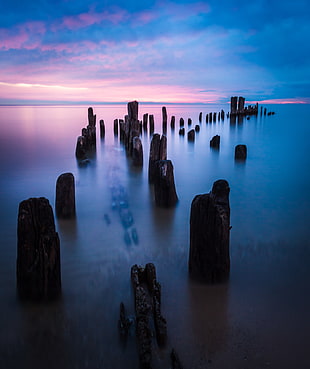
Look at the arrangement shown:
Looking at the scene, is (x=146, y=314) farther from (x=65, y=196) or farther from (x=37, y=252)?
(x=65, y=196)

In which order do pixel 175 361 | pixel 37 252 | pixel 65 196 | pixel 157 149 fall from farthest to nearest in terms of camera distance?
pixel 157 149 < pixel 65 196 < pixel 37 252 < pixel 175 361

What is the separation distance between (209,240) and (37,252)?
149 cm

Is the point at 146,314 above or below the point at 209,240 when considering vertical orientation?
below

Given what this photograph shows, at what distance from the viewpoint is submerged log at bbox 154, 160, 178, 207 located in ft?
16.1

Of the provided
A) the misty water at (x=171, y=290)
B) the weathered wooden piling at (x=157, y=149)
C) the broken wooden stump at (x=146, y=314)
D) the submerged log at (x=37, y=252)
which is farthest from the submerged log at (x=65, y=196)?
the weathered wooden piling at (x=157, y=149)

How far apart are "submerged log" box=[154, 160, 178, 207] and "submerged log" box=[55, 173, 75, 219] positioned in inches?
55.1

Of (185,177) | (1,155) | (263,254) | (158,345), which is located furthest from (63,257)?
(1,155)

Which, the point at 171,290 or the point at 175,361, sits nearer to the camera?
the point at 175,361

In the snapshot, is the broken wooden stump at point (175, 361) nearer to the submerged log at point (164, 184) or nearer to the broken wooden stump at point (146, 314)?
the broken wooden stump at point (146, 314)

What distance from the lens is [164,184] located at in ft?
16.8

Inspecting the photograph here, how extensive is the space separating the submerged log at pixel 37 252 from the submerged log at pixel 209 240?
48.8 inches

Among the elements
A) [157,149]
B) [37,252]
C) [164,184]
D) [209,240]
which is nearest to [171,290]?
[209,240]

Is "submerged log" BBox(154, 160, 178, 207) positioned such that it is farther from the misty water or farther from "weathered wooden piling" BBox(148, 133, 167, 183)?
"weathered wooden piling" BBox(148, 133, 167, 183)

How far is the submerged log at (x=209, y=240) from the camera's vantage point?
8.92ft
